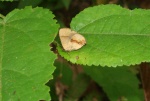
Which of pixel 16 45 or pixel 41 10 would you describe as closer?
pixel 16 45

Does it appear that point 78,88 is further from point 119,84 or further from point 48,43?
point 48,43

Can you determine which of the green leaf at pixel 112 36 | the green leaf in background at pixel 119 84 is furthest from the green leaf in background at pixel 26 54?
the green leaf in background at pixel 119 84

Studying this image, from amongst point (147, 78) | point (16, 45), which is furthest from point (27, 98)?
point (147, 78)

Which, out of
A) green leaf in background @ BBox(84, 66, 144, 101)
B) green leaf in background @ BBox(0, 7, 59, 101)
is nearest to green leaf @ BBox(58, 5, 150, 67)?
green leaf in background @ BBox(0, 7, 59, 101)

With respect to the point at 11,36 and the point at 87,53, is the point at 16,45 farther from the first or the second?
the point at 87,53

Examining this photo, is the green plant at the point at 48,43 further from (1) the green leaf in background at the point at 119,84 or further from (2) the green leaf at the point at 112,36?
(1) the green leaf in background at the point at 119,84

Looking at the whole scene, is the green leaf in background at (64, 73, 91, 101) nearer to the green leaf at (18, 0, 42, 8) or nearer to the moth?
the green leaf at (18, 0, 42, 8)
